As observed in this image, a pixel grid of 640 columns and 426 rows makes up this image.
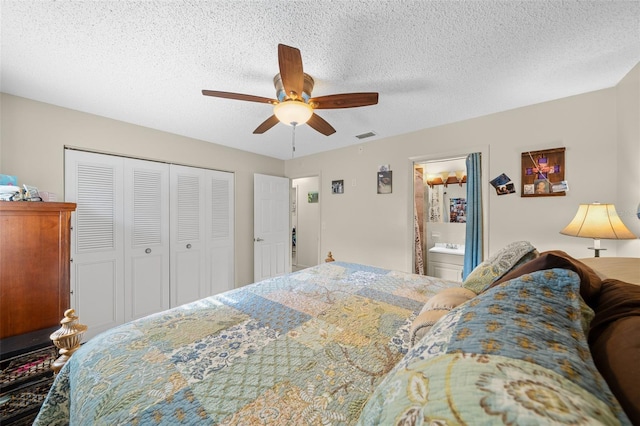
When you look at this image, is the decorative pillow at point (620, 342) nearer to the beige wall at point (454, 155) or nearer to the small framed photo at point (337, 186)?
the beige wall at point (454, 155)

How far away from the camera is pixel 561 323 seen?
48cm

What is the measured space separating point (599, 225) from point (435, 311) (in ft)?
6.06

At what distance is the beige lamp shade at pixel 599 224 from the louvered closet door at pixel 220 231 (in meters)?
3.96

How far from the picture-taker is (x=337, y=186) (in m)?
3.88

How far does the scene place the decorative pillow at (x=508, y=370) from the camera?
32cm

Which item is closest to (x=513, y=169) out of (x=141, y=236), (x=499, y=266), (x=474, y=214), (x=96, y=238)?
(x=474, y=214)

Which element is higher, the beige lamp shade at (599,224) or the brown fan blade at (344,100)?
the brown fan blade at (344,100)

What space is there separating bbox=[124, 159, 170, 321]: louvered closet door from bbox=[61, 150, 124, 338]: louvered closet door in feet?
0.25

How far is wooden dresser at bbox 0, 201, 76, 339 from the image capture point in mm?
1568

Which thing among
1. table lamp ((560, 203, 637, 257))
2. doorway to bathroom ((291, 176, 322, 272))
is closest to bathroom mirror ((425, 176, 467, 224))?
table lamp ((560, 203, 637, 257))

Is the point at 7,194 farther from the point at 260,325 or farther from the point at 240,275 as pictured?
the point at 240,275

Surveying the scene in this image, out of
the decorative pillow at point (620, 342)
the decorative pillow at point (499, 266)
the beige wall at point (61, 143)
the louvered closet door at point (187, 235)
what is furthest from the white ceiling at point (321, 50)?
the decorative pillow at point (620, 342)

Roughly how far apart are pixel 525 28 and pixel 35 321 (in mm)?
3815

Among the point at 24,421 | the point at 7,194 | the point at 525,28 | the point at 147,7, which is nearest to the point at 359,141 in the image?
the point at 525,28
